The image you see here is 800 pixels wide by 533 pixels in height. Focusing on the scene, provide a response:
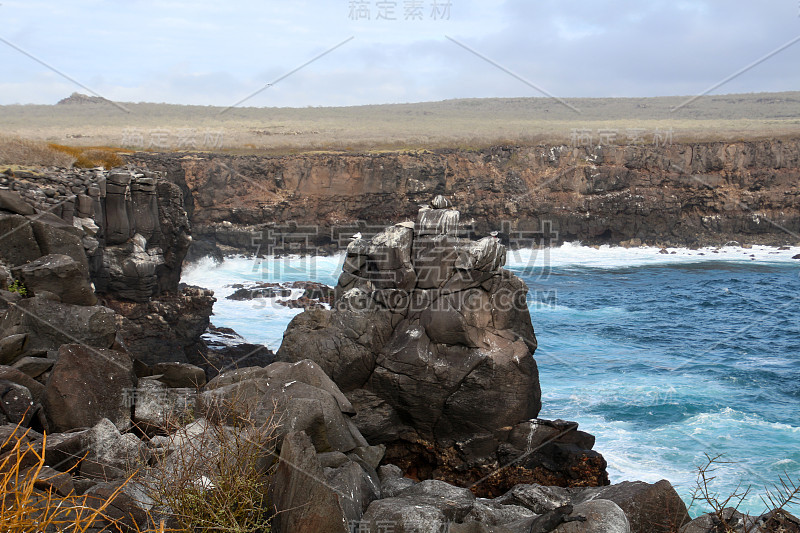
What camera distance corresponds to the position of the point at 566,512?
6.51m

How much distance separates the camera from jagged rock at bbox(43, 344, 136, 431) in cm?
816

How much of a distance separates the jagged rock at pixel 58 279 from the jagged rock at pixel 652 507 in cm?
1056

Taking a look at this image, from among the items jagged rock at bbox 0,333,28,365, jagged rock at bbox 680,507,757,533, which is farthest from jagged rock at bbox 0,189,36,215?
jagged rock at bbox 680,507,757,533

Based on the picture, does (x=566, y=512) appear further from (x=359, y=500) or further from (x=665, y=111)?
(x=665, y=111)

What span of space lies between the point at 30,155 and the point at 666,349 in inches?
1030

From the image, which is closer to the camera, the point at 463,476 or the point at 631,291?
the point at 463,476

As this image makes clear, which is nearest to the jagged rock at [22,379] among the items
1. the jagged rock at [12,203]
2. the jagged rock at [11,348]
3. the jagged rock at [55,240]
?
the jagged rock at [11,348]

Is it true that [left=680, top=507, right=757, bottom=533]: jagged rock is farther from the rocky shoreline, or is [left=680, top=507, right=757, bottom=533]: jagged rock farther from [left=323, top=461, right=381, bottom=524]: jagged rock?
[left=323, top=461, right=381, bottom=524]: jagged rock

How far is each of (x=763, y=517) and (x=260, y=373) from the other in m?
7.35

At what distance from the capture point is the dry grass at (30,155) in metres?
22.0

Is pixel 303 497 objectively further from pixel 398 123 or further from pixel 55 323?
pixel 398 123

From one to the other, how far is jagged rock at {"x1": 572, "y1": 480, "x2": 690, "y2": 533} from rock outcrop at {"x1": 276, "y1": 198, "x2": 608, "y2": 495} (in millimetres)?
5384

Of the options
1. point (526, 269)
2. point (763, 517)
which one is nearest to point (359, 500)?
point (763, 517)

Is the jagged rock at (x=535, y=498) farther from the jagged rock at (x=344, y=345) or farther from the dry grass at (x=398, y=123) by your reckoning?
the dry grass at (x=398, y=123)
